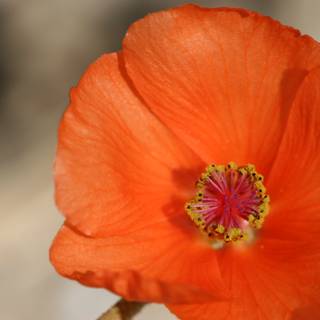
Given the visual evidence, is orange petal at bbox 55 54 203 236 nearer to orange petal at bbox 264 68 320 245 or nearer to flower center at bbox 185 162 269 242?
flower center at bbox 185 162 269 242

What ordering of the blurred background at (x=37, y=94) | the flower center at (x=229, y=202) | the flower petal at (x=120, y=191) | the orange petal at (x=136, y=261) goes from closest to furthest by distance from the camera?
the orange petal at (x=136, y=261), the flower petal at (x=120, y=191), the flower center at (x=229, y=202), the blurred background at (x=37, y=94)

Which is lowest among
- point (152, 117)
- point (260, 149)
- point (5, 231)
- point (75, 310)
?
point (75, 310)

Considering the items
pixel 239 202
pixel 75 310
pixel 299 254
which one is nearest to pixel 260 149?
pixel 239 202

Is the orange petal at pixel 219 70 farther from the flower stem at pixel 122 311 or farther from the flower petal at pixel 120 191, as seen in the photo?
the flower stem at pixel 122 311

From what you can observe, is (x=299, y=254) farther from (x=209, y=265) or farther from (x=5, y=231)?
(x=5, y=231)

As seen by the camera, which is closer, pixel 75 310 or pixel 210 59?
pixel 210 59

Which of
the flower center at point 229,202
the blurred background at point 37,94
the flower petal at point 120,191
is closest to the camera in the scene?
the flower petal at point 120,191

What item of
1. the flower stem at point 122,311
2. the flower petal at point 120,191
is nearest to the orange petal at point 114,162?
the flower petal at point 120,191
